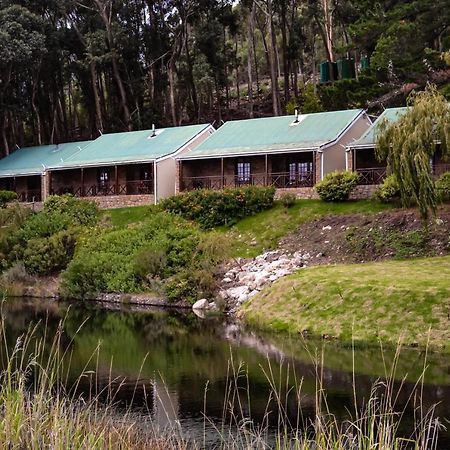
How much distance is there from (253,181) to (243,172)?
1096 mm

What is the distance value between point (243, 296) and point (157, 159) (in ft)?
54.1

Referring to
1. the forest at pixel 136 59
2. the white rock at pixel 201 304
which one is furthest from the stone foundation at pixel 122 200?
the white rock at pixel 201 304

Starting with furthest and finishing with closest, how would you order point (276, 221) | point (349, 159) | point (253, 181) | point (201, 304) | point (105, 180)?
point (105, 180)
point (253, 181)
point (349, 159)
point (276, 221)
point (201, 304)

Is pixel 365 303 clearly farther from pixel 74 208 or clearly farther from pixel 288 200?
pixel 74 208

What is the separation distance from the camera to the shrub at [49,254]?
117ft

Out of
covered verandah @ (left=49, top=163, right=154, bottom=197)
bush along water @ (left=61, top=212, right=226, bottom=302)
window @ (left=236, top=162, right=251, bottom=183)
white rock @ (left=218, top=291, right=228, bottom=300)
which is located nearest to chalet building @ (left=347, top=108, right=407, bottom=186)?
window @ (left=236, top=162, right=251, bottom=183)

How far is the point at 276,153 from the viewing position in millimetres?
38906

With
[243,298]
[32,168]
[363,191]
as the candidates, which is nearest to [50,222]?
[32,168]

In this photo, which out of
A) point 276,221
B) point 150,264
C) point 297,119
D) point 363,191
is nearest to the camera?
point 150,264

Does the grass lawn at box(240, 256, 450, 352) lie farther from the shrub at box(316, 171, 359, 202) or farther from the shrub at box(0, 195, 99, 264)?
the shrub at box(0, 195, 99, 264)

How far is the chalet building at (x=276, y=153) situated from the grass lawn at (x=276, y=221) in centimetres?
233

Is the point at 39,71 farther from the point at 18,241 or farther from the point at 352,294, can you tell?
the point at 352,294

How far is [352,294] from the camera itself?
22203 millimetres

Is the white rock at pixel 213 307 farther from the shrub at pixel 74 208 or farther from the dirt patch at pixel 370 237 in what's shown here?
the shrub at pixel 74 208
